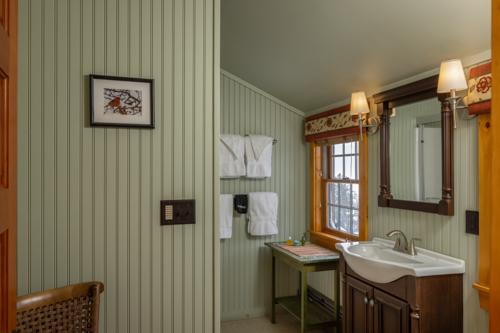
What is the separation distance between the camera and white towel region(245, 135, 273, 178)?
3830 millimetres

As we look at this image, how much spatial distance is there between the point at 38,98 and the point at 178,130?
1.78 ft

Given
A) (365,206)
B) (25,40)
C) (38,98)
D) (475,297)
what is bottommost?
(475,297)

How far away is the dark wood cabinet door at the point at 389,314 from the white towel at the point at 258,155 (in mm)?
1744

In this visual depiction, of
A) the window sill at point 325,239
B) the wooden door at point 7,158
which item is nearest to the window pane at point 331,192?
the window sill at point 325,239

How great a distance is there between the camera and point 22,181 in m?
1.42

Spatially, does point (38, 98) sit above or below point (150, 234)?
above

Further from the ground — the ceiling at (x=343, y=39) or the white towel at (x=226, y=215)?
the ceiling at (x=343, y=39)

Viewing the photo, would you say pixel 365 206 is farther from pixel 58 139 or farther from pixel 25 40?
pixel 25 40

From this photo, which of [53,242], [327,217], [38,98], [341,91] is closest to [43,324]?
[53,242]

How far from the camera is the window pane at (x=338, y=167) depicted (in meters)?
3.68

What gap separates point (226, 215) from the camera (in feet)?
12.2

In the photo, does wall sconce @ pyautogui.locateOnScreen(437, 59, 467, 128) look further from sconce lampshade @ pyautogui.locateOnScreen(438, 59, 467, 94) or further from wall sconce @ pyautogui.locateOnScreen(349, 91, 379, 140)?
wall sconce @ pyautogui.locateOnScreen(349, 91, 379, 140)

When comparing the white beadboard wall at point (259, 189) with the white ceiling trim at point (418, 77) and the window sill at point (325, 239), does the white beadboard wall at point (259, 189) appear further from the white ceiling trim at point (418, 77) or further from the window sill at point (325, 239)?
the white ceiling trim at point (418, 77)

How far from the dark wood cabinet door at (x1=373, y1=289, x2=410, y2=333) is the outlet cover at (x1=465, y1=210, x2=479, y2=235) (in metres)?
0.57
